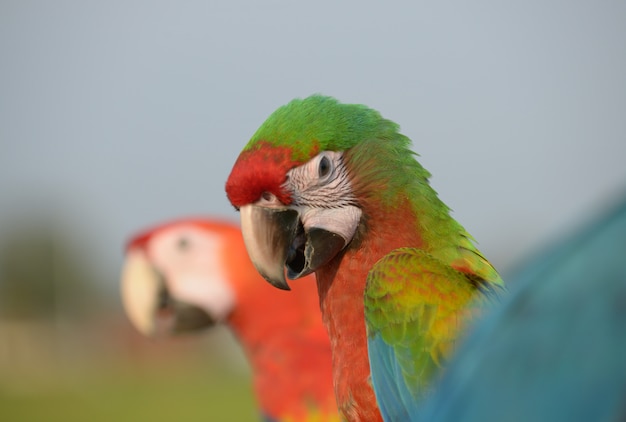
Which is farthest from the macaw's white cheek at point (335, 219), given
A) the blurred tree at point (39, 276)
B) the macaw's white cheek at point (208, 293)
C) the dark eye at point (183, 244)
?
the blurred tree at point (39, 276)

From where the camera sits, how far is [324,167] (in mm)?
1303

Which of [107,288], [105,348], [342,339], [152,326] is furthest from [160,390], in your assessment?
[342,339]

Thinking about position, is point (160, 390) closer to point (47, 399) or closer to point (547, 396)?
point (47, 399)

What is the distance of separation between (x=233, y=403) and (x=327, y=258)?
Result: 13.7 meters

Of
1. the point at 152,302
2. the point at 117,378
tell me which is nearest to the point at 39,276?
the point at 117,378

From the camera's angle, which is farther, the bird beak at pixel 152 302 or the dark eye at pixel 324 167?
the bird beak at pixel 152 302

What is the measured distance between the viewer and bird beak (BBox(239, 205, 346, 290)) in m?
1.27

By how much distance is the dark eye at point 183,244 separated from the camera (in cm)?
265

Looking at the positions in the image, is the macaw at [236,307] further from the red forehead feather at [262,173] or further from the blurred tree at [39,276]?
the blurred tree at [39,276]

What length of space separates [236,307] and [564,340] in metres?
2.09

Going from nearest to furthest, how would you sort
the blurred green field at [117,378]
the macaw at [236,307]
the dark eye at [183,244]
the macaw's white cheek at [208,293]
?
the macaw at [236,307], the macaw's white cheek at [208,293], the dark eye at [183,244], the blurred green field at [117,378]

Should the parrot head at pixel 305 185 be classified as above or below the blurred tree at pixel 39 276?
above

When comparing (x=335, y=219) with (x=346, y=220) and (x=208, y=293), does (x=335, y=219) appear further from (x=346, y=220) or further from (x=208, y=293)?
(x=208, y=293)

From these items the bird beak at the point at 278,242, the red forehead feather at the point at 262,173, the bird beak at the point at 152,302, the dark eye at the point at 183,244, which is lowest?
the bird beak at the point at 152,302
